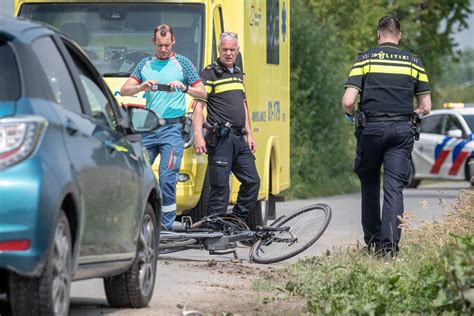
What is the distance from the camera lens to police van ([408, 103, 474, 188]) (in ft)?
90.8

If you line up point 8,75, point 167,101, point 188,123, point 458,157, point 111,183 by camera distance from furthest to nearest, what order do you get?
point 458,157, point 188,123, point 167,101, point 111,183, point 8,75

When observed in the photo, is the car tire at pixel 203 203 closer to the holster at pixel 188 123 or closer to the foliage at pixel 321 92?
the holster at pixel 188 123

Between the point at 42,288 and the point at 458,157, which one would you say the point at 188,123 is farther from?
the point at 458,157

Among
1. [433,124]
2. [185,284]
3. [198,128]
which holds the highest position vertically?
[198,128]

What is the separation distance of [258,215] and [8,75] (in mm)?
8548

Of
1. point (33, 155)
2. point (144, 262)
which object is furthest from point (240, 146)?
point (33, 155)

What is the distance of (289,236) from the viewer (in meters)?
12.0

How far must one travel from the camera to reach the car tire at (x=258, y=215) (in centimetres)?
1536

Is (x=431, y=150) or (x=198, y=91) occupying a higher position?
(x=198, y=91)

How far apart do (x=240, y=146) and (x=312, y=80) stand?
1557cm

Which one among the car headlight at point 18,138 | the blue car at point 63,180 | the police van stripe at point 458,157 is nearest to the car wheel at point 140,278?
the blue car at point 63,180

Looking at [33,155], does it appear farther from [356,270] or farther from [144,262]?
[356,270]

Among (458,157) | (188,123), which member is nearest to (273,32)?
(188,123)

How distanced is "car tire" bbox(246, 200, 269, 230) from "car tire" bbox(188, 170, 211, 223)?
1489 mm
